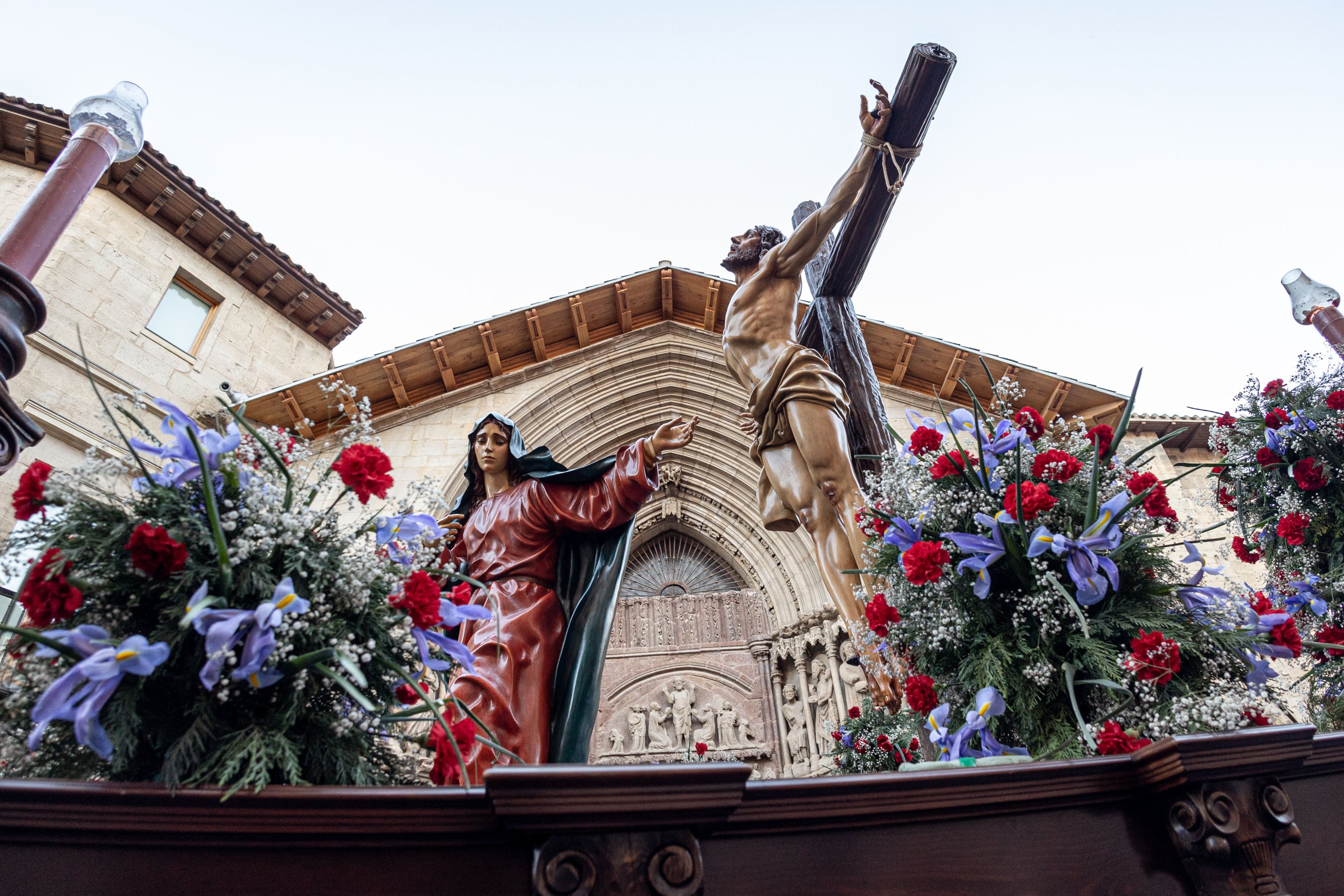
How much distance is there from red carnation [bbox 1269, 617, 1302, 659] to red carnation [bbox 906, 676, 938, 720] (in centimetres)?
83

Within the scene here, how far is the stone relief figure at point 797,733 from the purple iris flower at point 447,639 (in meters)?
6.36

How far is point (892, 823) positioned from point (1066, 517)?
47.7 inches

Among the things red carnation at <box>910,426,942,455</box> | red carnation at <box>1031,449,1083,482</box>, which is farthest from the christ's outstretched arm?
red carnation at <box>1031,449,1083,482</box>

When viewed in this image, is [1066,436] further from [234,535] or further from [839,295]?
[234,535]

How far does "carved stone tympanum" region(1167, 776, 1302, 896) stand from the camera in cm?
113

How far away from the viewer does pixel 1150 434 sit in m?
8.99

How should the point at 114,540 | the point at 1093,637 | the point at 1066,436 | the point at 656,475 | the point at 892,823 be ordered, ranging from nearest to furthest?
the point at 892,823 < the point at 114,540 < the point at 1093,637 < the point at 1066,436 < the point at 656,475

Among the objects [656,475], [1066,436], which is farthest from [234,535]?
[1066,436]

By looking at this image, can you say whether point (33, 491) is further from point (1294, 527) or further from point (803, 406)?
point (1294, 527)

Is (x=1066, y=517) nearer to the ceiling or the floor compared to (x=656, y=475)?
nearer to the floor

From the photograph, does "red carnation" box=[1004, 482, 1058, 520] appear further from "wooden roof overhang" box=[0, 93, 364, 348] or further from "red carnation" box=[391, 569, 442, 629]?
"wooden roof overhang" box=[0, 93, 364, 348]

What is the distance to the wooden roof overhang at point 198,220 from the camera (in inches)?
341

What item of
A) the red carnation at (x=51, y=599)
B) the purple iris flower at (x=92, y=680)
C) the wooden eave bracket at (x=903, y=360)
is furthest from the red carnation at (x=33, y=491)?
the wooden eave bracket at (x=903, y=360)

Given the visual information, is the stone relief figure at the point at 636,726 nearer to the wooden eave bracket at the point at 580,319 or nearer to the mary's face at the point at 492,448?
the wooden eave bracket at the point at 580,319
